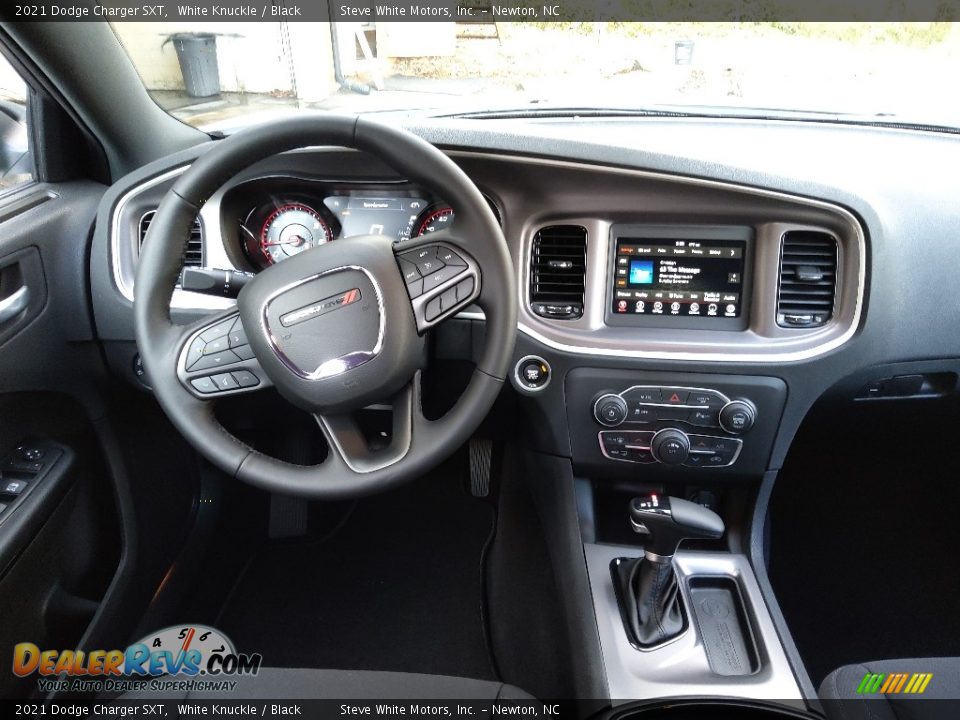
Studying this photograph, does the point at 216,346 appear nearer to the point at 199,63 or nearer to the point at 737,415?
the point at 199,63

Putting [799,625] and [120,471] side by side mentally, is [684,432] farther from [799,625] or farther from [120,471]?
[120,471]

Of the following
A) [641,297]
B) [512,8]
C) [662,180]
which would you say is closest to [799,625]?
[641,297]

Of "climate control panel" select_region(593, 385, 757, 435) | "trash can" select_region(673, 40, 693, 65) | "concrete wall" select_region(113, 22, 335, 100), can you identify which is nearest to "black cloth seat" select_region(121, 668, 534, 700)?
"climate control panel" select_region(593, 385, 757, 435)

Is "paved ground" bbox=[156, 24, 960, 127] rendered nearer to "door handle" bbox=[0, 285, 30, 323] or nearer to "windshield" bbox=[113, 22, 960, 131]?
"windshield" bbox=[113, 22, 960, 131]

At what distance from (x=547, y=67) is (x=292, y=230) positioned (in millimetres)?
666

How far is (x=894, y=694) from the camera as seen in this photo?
1.17 metres

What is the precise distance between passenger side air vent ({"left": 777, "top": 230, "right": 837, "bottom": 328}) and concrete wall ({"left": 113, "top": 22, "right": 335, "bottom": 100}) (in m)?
1.06

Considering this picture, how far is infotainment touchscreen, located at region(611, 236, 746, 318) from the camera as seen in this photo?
1.49 metres

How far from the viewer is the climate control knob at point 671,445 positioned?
153 cm

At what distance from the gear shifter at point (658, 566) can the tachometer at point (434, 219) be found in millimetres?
677

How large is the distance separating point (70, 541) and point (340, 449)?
81 cm

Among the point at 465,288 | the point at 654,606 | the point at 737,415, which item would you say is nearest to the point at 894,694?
the point at 654,606

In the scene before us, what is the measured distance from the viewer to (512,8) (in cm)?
147

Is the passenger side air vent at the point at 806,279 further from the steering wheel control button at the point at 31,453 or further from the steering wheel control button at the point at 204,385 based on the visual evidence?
the steering wheel control button at the point at 31,453
